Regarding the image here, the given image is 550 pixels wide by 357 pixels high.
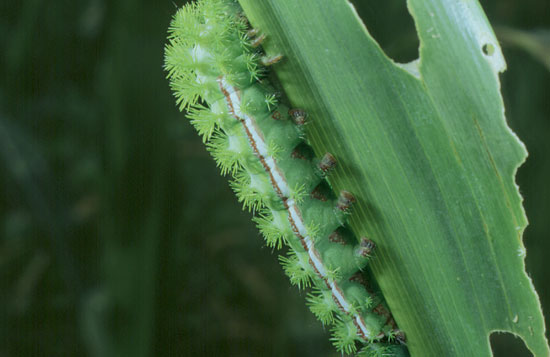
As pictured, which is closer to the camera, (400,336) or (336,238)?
(400,336)

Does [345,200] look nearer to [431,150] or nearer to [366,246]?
[366,246]

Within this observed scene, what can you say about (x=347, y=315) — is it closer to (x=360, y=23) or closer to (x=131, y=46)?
(x=360, y=23)

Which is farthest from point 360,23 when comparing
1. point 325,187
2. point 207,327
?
point 207,327

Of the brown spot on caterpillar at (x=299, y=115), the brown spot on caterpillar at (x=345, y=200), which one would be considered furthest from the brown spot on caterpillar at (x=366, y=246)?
the brown spot on caterpillar at (x=299, y=115)

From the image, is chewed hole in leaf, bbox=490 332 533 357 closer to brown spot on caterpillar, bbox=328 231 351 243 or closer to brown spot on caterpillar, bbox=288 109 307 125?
brown spot on caterpillar, bbox=328 231 351 243

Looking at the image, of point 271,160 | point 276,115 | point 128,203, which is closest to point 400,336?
point 271,160

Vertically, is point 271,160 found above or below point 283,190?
above

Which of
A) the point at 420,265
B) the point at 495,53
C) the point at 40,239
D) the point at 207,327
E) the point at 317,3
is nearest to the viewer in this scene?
the point at 495,53

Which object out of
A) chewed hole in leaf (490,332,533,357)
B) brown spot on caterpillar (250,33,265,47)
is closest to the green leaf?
brown spot on caterpillar (250,33,265,47)
